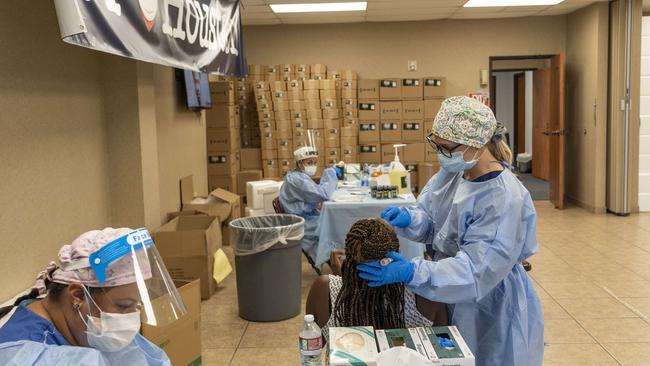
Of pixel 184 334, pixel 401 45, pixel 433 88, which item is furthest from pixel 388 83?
pixel 184 334

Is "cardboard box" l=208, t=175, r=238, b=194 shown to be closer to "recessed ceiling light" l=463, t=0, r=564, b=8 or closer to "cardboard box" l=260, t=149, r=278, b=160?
"cardboard box" l=260, t=149, r=278, b=160

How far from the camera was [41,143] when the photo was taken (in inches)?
124

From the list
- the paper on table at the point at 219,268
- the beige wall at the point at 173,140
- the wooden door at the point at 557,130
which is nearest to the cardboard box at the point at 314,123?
the beige wall at the point at 173,140

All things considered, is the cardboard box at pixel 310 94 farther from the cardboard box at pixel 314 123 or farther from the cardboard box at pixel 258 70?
the cardboard box at pixel 258 70

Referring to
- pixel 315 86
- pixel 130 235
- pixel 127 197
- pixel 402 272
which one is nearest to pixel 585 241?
pixel 315 86

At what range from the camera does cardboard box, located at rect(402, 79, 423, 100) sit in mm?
7809

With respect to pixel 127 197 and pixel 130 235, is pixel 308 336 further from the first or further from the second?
pixel 127 197

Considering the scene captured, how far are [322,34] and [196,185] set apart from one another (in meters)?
3.00

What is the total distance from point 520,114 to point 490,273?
1094 cm

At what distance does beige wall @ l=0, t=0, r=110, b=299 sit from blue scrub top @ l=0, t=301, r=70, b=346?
5.31 feet

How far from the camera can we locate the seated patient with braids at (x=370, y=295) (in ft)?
5.84

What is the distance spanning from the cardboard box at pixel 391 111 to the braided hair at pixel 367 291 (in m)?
6.12

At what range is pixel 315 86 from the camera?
25.4ft

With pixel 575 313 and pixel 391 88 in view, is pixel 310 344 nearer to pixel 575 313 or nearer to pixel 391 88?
pixel 575 313
